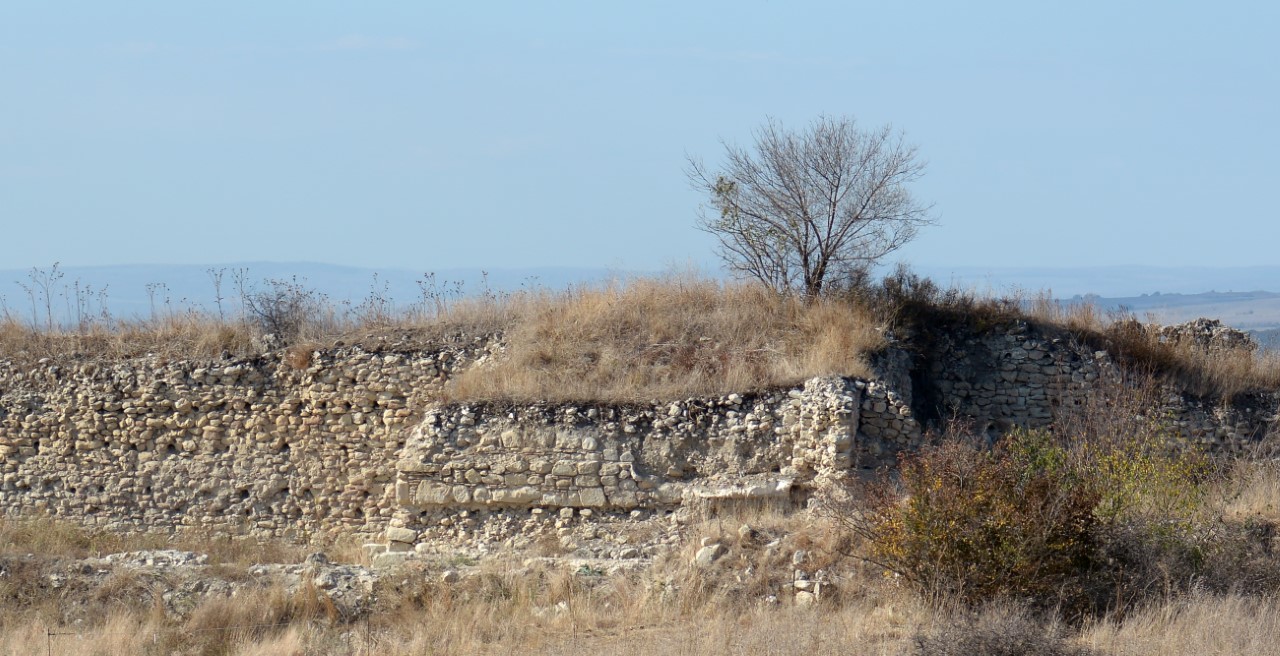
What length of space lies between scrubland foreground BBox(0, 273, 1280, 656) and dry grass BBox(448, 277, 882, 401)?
0.12ft

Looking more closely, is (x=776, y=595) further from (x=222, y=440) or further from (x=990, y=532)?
(x=222, y=440)

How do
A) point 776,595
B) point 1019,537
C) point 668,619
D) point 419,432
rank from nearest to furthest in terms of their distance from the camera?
A: point 1019,537
point 668,619
point 776,595
point 419,432

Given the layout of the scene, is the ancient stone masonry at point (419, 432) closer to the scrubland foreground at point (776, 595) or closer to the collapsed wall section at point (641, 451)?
the collapsed wall section at point (641, 451)

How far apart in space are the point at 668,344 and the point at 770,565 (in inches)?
171

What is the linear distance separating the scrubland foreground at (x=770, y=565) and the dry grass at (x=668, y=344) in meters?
0.04

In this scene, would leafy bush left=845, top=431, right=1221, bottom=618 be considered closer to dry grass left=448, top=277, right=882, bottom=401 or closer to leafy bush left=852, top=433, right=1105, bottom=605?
leafy bush left=852, top=433, right=1105, bottom=605

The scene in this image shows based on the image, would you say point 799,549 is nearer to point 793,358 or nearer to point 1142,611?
point 1142,611

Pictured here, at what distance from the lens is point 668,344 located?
13.8 m

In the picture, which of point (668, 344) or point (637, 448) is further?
point (668, 344)

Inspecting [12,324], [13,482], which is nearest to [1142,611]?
[13,482]

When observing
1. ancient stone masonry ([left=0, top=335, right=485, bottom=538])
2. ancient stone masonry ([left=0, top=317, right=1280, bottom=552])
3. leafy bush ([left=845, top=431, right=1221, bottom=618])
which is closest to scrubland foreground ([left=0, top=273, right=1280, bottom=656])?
leafy bush ([left=845, top=431, right=1221, bottom=618])

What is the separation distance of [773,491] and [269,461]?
635 centimetres

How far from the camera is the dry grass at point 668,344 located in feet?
42.4

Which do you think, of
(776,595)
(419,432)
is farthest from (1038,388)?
(419,432)
